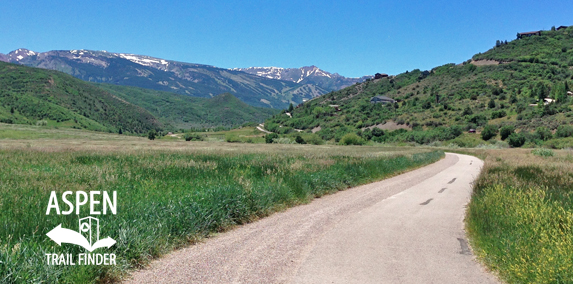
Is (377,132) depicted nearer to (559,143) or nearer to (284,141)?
(284,141)

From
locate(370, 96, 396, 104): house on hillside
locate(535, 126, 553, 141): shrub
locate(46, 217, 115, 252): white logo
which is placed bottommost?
locate(535, 126, 553, 141): shrub

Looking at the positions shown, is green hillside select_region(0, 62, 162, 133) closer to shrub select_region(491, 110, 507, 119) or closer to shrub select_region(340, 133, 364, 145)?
shrub select_region(340, 133, 364, 145)

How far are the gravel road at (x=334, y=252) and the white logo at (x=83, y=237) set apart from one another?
0.81 metres

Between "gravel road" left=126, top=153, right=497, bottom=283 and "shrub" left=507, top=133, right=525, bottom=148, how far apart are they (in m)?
74.8

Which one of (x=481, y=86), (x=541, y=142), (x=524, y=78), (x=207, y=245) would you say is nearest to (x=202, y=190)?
(x=207, y=245)

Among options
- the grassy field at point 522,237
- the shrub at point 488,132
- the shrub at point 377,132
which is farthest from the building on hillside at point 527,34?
the grassy field at point 522,237

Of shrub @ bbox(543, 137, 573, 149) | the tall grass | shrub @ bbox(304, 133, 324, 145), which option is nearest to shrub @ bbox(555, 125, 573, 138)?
shrub @ bbox(543, 137, 573, 149)

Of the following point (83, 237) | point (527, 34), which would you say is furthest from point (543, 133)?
point (527, 34)

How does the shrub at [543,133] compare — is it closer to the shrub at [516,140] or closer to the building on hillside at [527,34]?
the shrub at [516,140]

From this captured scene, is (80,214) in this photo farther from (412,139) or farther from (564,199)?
(412,139)

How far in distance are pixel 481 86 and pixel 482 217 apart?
5238 inches

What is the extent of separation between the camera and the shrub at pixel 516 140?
75.0 metres

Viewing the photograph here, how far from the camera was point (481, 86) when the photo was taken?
126000 millimetres

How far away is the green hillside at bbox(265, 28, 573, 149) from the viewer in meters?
90.4
